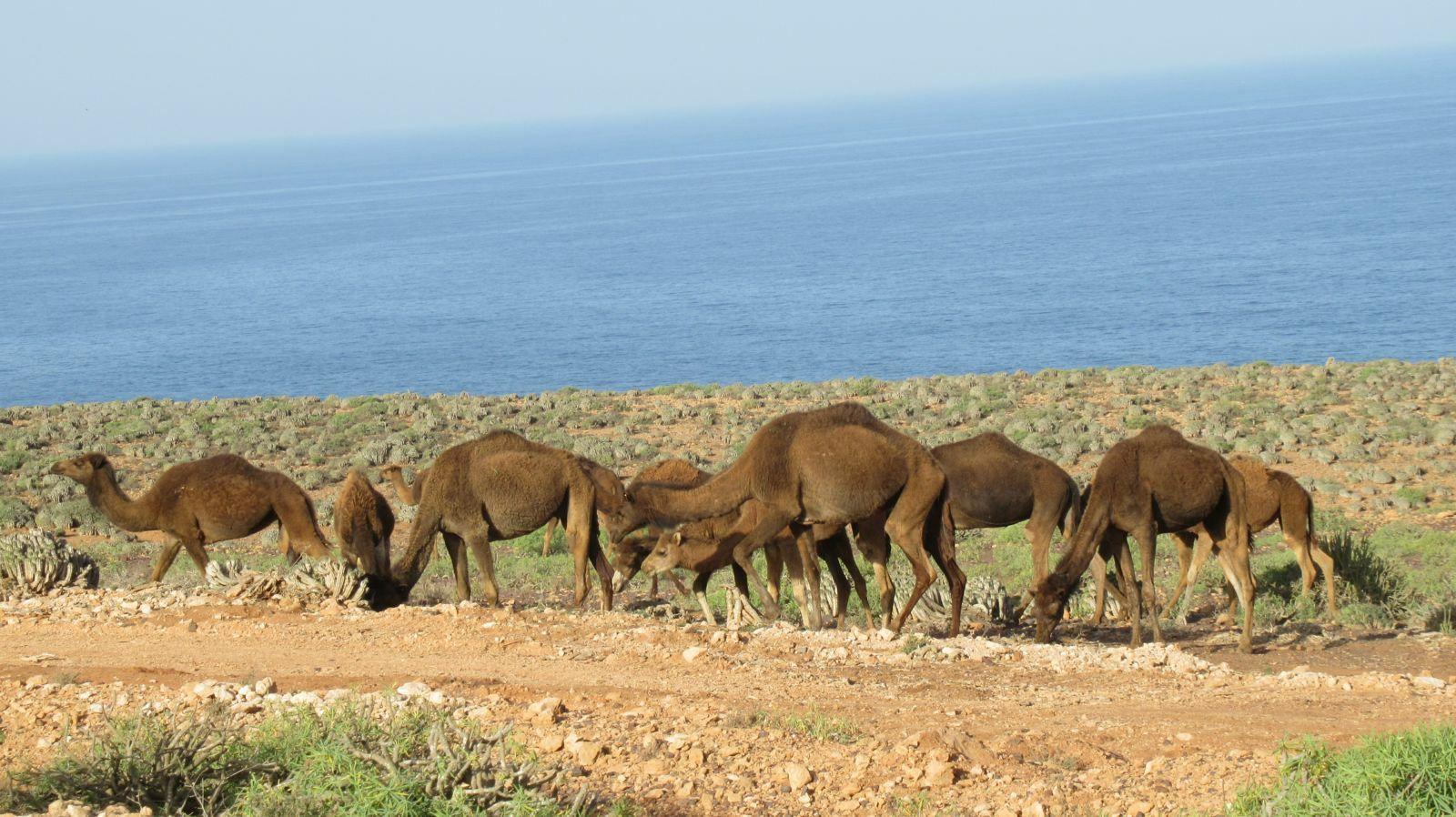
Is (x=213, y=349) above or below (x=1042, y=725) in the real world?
below

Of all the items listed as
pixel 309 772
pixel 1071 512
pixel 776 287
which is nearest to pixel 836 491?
pixel 1071 512

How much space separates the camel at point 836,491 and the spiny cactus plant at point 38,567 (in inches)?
230

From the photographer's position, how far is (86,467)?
15859mm

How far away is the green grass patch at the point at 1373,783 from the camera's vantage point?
7.00 metres

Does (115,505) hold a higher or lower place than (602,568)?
higher

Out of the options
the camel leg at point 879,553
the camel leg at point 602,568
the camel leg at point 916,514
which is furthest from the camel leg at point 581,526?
the camel leg at point 916,514

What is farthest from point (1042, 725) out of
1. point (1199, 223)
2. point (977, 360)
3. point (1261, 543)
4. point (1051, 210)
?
point (1051, 210)

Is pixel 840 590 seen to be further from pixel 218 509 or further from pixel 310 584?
pixel 218 509

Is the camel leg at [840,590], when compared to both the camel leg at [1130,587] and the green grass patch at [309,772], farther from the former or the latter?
the green grass patch at [309,772]

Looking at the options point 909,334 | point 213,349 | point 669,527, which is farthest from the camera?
point 213,349

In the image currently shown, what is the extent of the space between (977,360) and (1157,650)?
6072cm

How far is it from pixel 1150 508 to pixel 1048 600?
4.50ft

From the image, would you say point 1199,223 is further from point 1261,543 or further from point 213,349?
point 1261,543

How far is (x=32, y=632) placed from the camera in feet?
39.1
